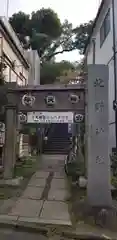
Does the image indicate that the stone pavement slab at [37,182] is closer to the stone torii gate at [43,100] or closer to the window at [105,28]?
the stone torii gate at [43,100]

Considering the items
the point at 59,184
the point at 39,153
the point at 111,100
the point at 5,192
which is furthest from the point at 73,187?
the point at 39,153

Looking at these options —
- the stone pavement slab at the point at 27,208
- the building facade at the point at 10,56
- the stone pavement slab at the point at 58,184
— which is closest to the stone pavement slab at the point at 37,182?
the stone pavement slab at the point at 58,184

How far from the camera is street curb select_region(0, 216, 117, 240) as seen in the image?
17.7 ft

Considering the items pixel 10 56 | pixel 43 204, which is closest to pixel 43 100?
pixel 43 204

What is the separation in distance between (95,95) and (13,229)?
3791mm

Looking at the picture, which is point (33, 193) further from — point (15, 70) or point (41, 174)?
point (15, 70)

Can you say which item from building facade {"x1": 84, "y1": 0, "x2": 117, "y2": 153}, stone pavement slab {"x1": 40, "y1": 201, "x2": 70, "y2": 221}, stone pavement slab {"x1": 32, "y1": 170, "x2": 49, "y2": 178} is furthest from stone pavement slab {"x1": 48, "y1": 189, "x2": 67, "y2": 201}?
building facade {"x1": 84, "y1": 0, "x2": 117, "y2": 153}

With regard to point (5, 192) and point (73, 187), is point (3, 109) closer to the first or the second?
point (5, 192)

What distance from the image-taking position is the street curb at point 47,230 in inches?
213

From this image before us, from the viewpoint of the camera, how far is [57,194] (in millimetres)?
8844

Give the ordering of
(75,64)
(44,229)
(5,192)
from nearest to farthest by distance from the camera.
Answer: (44,229) < (5,192) < (75,64)

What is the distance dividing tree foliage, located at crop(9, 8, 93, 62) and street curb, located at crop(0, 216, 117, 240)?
30.0 m

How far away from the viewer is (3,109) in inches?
403

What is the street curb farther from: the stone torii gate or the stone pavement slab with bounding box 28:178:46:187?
the stone pavement slab with bounding box 28:178:46:187
